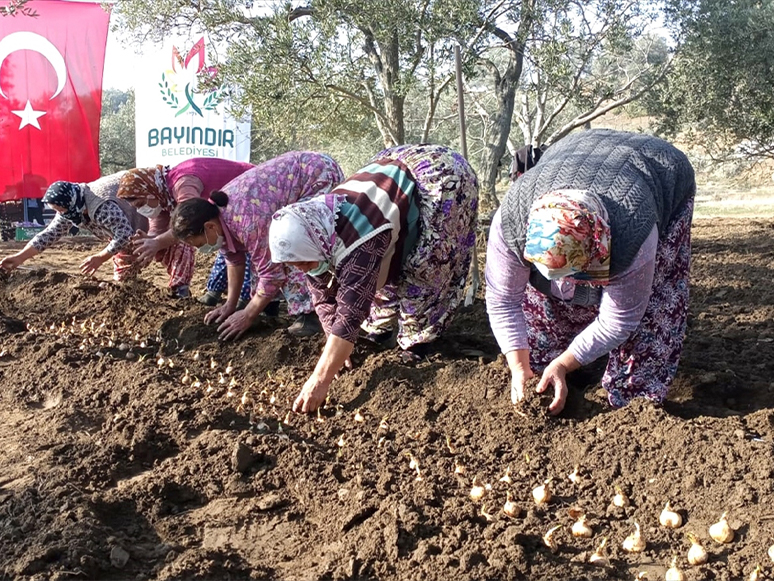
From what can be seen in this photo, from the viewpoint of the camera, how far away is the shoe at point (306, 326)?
450cm

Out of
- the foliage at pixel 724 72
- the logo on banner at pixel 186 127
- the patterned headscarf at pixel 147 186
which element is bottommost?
the patterned headscarf at pixel 147 186

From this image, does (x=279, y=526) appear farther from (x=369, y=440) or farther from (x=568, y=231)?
(x=568, y=231)

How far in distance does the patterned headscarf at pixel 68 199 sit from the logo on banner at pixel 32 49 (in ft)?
21.6

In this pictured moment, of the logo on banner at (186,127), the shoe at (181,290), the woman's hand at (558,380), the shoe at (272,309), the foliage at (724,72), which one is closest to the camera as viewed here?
the woman's hand at (558,380)

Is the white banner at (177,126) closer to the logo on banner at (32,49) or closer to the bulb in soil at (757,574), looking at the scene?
the logo on banner at (32,49)

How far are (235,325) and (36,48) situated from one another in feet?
29.0

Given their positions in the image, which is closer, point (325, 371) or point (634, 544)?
point (634, 544)

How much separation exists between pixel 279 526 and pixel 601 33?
7.77 metres

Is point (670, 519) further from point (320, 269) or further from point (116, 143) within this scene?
point (116, 143)

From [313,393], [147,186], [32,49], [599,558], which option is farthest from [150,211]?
[32,49]

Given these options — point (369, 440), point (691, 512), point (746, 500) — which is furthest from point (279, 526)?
point (746, 500)

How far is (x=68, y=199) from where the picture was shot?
5.31 meters

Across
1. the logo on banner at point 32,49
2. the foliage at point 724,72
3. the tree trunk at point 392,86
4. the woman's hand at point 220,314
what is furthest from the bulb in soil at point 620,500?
the logo on banner at point 32,49

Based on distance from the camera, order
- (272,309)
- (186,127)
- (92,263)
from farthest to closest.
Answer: (186,127) → (92,263) → (272,309)
